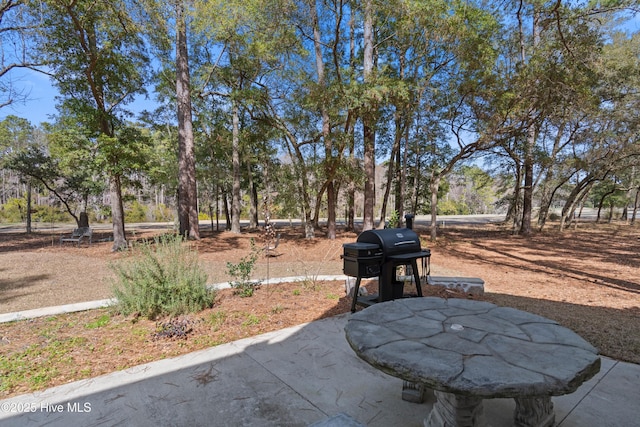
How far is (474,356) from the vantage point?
143 cm

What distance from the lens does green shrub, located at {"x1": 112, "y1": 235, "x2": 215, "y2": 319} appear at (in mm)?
3506

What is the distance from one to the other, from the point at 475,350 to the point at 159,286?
3332mm

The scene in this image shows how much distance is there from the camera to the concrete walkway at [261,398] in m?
1.86

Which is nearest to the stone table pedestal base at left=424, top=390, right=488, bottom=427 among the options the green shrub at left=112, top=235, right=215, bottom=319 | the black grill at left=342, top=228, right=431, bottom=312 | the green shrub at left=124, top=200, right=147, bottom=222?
the black grill at left=342, top=228, right=431, bottom=312

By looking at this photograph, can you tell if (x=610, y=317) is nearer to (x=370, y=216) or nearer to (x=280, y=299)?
(x=280, y=299)

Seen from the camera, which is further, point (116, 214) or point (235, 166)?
point (235, 166)

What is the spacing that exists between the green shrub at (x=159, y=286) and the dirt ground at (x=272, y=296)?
0.19m

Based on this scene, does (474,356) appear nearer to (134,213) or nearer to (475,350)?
(475,350)

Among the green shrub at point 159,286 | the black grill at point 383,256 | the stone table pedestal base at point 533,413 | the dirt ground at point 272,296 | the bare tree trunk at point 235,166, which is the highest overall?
the bare tree trunk at point 235,166

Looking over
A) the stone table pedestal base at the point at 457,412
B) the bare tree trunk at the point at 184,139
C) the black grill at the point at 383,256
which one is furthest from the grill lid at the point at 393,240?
the bare tree trunk at the point at 184,139

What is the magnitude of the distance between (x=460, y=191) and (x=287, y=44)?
4915 cm

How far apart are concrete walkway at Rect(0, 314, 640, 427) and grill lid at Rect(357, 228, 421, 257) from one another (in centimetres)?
112

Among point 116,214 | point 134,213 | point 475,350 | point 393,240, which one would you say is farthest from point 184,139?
point 134,213

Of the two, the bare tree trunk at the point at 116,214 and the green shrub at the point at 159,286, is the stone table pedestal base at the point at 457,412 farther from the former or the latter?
the bare tree trunk at the point at 116,214
